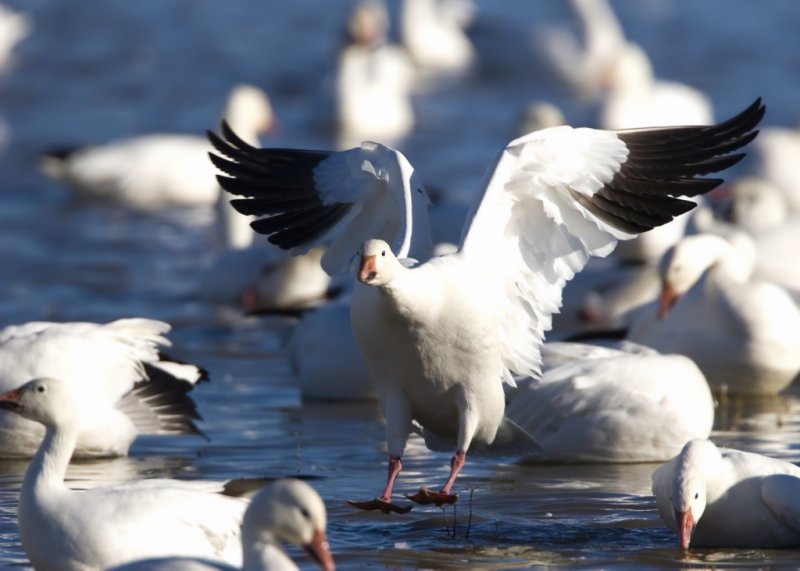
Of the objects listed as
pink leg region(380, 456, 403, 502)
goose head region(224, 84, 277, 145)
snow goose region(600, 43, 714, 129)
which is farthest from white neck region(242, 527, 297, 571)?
snow goose region(600, 43, 714, 129)

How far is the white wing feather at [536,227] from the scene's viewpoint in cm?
707

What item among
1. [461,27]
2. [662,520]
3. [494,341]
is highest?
[461,27]

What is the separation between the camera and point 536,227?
737cm

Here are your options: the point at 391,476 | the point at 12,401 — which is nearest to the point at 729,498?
the point at 391,476

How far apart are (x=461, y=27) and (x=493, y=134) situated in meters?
6.98

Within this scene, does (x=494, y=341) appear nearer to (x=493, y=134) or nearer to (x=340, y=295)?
(x=340, y=295)

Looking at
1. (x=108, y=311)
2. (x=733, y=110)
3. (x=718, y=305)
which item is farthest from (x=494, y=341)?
(x=733, y=110)

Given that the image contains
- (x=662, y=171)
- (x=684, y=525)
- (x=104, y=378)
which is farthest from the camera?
(x=104, y=378)

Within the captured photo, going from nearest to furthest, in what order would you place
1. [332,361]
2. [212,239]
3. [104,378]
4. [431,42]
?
[104,378] < [332,361] < [212,239] < [431,42]

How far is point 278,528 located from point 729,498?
2275 mm

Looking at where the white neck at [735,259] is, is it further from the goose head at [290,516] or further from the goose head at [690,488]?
the goose head at [290,516]

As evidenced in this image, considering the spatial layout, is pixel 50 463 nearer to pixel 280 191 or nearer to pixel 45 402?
pixel 45 402

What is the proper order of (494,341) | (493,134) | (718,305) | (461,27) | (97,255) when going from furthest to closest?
(461,27) → (493,134) → (97,255) → (718,305) → (494,341)

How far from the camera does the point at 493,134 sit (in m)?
20.0
